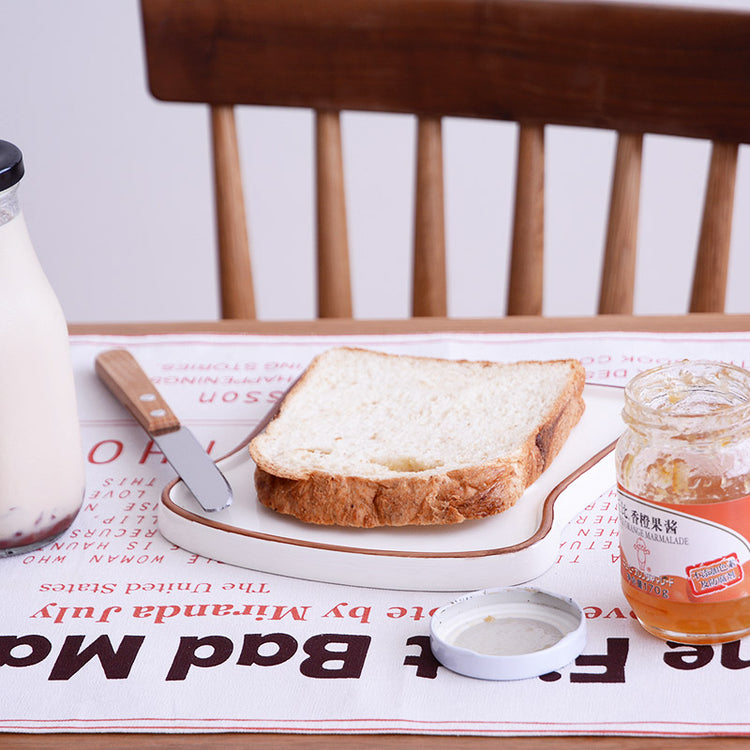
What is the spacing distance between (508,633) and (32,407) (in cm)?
36

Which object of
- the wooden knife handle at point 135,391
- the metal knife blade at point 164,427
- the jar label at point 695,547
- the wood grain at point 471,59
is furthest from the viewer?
the wood grain at point 471,59

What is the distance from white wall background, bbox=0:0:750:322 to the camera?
2.72m

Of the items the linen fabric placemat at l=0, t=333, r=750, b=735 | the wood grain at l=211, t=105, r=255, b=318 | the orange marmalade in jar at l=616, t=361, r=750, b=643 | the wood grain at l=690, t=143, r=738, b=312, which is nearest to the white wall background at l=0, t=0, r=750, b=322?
the wood grain at l=211, t=105, r=255, b=318

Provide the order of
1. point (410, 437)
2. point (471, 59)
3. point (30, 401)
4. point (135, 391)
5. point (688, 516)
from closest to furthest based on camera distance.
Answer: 1. point (688, 516)
2. point (30, 401)
3. point (410, 437)
4. point (135, 391)
5. point (471, 59)

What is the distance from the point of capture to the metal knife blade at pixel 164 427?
0.84 metres

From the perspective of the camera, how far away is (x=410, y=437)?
35.4 inches

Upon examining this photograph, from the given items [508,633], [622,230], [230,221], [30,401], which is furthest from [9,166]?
[622,230]

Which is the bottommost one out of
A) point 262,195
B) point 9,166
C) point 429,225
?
point 262,195

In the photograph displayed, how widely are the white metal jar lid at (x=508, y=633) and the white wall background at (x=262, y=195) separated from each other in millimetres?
2168

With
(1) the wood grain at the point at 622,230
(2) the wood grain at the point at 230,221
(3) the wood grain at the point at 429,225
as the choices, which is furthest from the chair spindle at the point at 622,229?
(2) the wood grain at the point at 230,221

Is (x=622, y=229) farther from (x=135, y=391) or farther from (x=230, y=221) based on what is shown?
(x=135, y=391)

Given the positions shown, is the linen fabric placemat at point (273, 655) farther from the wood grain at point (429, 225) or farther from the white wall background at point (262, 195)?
the white wall background at point (262, 195)

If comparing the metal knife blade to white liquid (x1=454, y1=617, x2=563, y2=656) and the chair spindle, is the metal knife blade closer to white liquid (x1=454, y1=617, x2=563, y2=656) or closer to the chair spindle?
white liquid (x1=454, y1=617, x2=563, y2=656)

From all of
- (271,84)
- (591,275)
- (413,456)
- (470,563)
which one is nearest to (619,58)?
(271,84)
